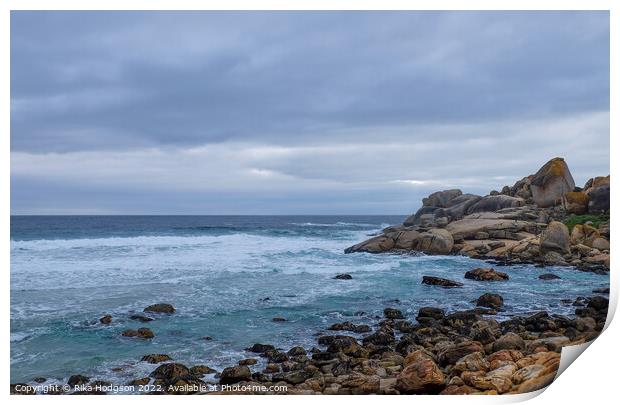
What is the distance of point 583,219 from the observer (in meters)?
14.3

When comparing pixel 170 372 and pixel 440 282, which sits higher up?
pixel 440 282

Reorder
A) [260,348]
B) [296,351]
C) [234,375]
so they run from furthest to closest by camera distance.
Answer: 1. [260,348]
2. [296,351]
3. [234,375]

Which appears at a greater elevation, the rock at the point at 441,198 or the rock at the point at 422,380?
the rock at the point at 441,198

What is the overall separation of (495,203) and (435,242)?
418 centimetres

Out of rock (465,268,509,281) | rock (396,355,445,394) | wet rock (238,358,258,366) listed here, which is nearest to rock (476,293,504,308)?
rock (465,268,509,281)

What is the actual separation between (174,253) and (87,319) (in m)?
8.07

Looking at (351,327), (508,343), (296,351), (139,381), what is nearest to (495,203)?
(351,327)

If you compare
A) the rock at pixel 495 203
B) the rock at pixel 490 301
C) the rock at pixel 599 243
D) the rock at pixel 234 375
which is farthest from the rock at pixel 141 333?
the rock at pixel 495 203

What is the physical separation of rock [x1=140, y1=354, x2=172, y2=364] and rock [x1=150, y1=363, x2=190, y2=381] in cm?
33

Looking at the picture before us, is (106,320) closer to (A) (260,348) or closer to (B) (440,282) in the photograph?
(A) (260,348)

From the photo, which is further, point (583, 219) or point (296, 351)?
point (583, 219)

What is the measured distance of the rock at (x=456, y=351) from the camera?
582 cm

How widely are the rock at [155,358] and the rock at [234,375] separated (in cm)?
100

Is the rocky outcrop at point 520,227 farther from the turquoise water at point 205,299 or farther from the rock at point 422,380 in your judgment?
the rock at point 422,380
